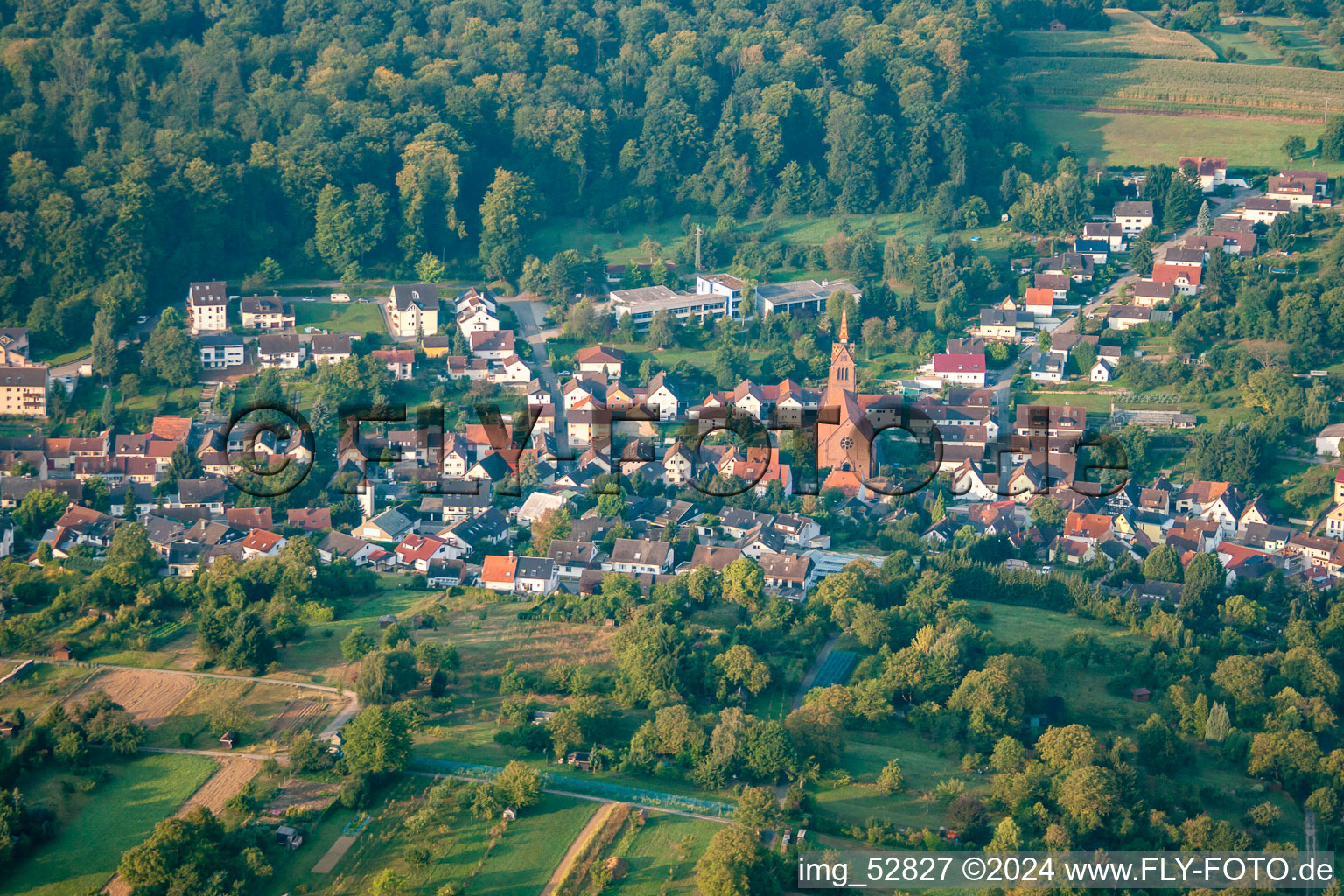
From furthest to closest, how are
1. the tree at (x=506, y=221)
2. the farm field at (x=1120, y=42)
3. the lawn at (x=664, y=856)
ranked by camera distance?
the farm field at (x=1120, y=42) < the tree at (x=506, y=221) < the lawn at (x=664, y=856)

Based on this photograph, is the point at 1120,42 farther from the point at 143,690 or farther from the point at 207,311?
the point at 143,690

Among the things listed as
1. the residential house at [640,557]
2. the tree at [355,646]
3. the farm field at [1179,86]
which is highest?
the farm field at [1179,86]

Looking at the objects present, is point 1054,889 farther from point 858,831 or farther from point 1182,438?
point 1182,438

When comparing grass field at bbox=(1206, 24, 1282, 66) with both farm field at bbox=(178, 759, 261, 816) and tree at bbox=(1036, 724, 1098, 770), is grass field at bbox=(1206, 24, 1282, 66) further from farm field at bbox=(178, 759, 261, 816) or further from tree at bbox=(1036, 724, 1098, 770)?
farm field at bbox=(178, 759, 261, 816)

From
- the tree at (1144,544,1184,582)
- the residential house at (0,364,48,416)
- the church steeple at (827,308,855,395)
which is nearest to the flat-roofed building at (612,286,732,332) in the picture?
the church steeple at (827,308,855,395)

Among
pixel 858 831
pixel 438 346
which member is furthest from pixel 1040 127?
pixel 858 831

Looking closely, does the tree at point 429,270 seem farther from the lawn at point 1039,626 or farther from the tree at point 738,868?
the tree at point 738,868

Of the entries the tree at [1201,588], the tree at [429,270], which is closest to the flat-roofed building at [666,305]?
the tree at [429,270]

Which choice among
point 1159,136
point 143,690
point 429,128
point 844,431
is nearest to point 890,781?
point 143,690
